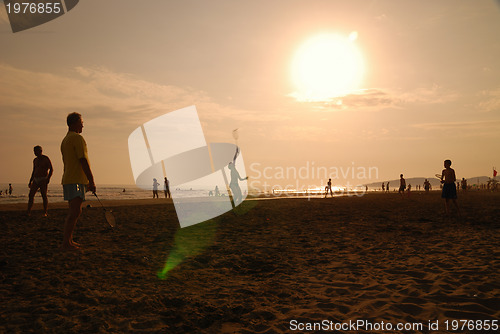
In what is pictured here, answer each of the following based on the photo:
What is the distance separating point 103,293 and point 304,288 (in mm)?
2835

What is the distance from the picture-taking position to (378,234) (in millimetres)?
9047

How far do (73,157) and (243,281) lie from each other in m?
3.68

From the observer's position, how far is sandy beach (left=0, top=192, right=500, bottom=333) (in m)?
3.54

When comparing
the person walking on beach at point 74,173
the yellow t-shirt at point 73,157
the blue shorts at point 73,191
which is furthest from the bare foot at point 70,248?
the yellow t-shirt at point 73,157

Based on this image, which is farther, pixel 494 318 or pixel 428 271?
pixel 428 271

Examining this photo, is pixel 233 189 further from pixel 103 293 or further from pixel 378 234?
pixel 103 293

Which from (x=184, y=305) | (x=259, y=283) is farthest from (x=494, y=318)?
(x=184, y=305)

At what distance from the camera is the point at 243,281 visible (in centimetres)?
514

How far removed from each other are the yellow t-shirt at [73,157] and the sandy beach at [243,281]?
1.49 m

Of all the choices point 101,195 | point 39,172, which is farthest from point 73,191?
point 101,195

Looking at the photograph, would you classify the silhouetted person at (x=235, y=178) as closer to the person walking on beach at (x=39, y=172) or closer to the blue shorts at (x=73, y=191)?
the person walking on beach at (x=39, y=172)

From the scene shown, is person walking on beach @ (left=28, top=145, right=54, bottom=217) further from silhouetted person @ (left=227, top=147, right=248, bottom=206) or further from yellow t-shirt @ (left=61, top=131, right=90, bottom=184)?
silhouetted person @ (left=227, top=147, right=248, bottom=206)

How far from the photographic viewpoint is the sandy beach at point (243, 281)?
3541mm

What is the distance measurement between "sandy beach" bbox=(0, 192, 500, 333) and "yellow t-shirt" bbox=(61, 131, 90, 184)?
1.49 m
